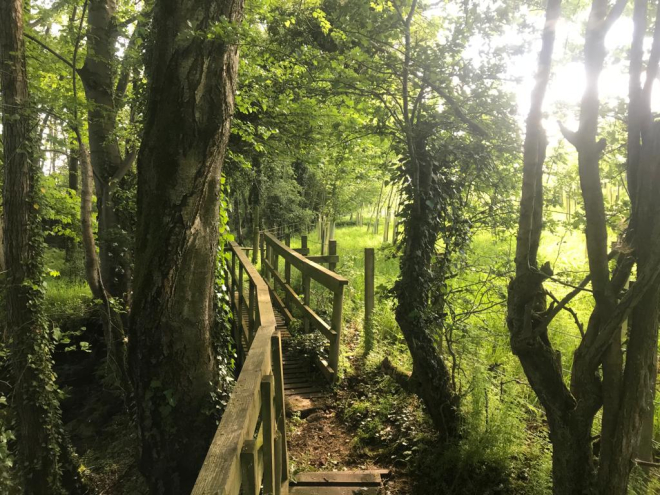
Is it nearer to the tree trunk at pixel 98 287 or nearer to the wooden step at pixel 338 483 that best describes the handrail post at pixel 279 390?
the wooden step at pixel 338 483

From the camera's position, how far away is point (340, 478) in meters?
3.16

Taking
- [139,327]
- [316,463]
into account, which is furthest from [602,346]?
[139,327]

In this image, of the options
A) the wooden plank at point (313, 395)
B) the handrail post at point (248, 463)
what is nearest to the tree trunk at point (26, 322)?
the wooden plank at point (313, 395)

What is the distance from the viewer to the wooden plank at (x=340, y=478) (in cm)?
309

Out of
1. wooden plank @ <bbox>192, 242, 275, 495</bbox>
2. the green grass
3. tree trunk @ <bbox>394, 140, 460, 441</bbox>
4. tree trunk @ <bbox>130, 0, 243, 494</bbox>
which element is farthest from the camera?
the green grass

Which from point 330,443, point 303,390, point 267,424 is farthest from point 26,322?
point 267,424

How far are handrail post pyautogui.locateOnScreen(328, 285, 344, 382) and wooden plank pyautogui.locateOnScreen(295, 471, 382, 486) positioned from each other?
140cm

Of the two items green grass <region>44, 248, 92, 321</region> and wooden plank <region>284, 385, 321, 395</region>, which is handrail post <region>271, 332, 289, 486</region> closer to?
wooden plank <region>284, 385, 321, 395</region>

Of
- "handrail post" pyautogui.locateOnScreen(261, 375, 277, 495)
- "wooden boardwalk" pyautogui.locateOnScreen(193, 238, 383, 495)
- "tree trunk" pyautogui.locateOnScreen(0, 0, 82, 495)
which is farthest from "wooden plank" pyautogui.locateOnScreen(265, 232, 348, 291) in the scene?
"tree trunk" pyautogui.locateOnScreen(0, 0, 82, 495)

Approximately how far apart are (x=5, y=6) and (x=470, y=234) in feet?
21.0

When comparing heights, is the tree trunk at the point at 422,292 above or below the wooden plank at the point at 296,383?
above

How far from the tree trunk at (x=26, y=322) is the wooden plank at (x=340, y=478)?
4.31m

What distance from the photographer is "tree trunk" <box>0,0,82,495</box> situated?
5238mm

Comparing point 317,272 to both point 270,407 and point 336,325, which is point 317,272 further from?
point 270,407
